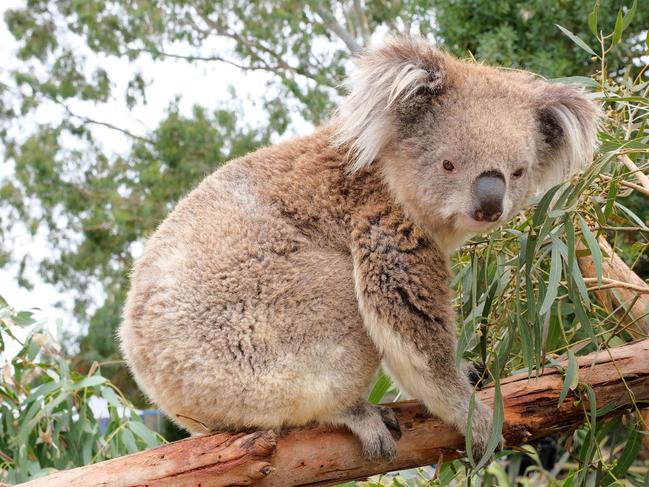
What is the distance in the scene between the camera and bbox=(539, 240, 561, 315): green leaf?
7.02 feet

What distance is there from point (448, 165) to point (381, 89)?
0.30 m

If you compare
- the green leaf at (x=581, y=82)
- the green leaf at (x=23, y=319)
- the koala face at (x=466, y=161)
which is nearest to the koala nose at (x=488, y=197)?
the koala face at (x=466, y=161)

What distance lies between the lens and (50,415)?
333 centimetres

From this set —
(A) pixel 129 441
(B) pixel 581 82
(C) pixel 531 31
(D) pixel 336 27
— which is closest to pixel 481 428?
(B) pixel 581 82

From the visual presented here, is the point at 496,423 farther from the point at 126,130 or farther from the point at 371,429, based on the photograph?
the point at 126,130

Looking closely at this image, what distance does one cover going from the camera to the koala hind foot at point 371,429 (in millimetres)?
2260

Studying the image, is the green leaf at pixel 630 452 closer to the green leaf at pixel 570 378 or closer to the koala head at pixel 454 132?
the green leaf at pixel 570 378

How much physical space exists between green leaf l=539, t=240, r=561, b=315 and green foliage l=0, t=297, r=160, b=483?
5.38ft

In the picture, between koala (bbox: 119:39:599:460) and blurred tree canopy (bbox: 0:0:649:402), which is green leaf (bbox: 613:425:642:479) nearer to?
koala (bbox: 119:39:599:460)

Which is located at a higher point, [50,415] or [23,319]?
[23,319]

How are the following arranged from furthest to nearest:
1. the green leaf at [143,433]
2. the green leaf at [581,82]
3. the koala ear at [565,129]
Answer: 1. the green leaf at [143,433]
2. the green leaf at [581,82]
3. the koala ear at [565,129]

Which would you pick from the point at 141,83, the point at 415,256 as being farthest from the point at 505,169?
the point at 141,83

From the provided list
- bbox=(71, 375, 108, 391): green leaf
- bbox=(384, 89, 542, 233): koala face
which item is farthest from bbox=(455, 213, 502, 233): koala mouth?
bbox=(71, 375, 108, 391): green leaf

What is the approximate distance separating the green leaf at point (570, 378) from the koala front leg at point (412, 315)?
8.4 inches
